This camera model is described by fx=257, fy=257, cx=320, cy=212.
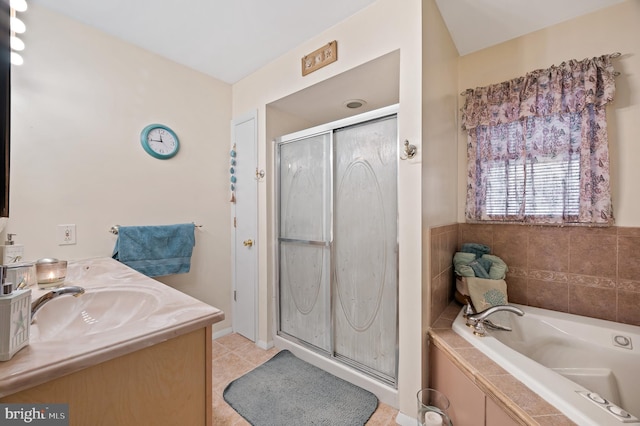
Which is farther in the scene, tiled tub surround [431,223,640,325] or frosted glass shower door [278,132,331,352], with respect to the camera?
frosted glass shower door [278,132,331,352]

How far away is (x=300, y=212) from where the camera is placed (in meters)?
2.21

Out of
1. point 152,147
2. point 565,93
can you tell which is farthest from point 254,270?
point 565,93

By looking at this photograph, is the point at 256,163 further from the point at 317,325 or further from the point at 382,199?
the point at 317,325

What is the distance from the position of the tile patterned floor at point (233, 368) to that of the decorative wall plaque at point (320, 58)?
230 cm

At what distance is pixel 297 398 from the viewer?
1.67 m

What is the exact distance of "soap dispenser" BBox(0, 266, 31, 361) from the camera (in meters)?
0.55

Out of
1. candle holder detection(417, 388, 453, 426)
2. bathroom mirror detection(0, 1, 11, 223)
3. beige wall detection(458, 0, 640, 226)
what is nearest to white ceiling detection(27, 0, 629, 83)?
beige wall detection(458, 0, 640, 226)

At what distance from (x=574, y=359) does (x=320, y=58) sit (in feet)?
8.12

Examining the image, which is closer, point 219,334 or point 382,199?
point 382,199

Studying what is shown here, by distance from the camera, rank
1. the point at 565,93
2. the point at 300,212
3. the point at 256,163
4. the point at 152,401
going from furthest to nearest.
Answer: the point at 256,163, the point at 300,212, the point at 565,93, the point at 152,401

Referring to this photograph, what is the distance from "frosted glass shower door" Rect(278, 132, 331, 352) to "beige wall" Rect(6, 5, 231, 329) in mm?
670

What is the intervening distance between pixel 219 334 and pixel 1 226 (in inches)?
69.2

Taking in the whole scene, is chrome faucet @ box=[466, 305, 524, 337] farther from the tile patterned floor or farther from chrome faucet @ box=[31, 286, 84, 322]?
chrome faucet @ box=[31, 286, 84, 322]

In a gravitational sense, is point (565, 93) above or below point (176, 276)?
above
